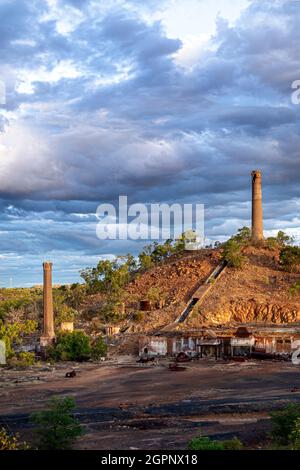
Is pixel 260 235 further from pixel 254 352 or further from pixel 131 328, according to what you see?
pixel 254 352

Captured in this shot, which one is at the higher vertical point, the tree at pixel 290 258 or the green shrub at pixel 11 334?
the tree at pixel 290 258

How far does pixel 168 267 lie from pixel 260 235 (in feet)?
40.1

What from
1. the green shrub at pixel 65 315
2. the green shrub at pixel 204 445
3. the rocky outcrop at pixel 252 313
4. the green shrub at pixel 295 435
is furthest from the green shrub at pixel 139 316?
the green shrub at pixel 204 445

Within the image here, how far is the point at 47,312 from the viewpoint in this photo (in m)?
56.7

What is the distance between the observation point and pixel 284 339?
164 feet

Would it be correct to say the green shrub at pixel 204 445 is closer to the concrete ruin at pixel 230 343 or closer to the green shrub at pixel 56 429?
the green shrub at pixel 56 429

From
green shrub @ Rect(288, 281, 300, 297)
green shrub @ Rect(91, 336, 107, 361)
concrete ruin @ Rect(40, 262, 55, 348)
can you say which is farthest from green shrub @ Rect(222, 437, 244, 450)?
green shrub @ Rect(288, 281, 300, 297)

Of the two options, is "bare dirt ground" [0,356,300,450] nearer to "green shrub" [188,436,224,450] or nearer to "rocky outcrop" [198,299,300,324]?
"green shrub" [188,436,224,450]

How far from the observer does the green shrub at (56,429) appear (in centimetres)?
2031

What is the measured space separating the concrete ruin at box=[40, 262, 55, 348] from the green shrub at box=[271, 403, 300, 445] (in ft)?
114

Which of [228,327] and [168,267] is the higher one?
[168,267]

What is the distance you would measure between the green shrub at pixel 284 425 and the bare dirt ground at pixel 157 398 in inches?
32.0

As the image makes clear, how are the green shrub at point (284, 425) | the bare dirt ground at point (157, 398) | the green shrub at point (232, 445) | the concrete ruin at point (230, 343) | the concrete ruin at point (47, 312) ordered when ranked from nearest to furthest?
the green shrub at point (232, 445)
the green shrub at point (284, 425)
the bare dirt ground at point (157, 398)
the concrete ruin at point (230, 343)
the concrete ruin at point (47, 312)
